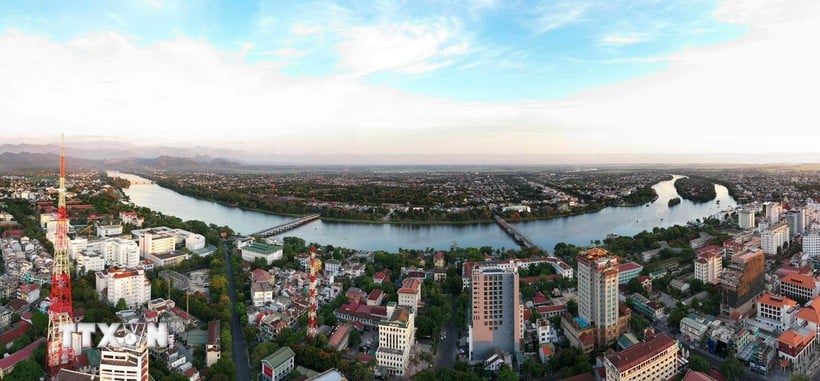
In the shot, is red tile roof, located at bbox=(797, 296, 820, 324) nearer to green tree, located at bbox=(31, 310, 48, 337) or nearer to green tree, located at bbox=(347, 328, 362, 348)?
green tree, located at bbox=(347, 328, 362, 348)

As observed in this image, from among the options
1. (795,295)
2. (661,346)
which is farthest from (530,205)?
(661,346)

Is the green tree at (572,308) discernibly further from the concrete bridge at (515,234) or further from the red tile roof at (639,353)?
the concrete bridge at (515,234)

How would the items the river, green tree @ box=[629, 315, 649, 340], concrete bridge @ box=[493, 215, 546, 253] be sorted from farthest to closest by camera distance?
the river < concrete bridge @ box=[493, 215, 546, 253] < green tree @ box=[629, 315, 649, 340]

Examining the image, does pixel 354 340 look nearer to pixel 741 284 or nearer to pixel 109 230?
pixel 741 284

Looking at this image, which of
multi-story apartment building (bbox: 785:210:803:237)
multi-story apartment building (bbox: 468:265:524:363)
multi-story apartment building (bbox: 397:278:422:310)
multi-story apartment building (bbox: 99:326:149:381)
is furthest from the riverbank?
multi-story apartment building (bbox: 99:326:149:381)

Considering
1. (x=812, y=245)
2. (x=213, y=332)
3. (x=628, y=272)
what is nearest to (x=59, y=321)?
(x=213, y=332)

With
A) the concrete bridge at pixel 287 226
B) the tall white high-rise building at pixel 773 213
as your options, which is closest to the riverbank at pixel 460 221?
the concrete bridge at pixel 287 226
